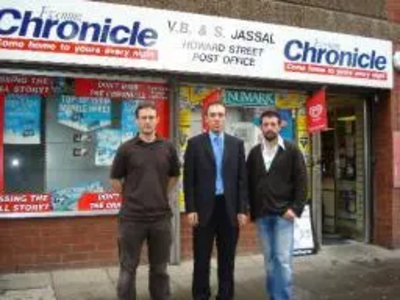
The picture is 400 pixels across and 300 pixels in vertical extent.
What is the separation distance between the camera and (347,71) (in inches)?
376

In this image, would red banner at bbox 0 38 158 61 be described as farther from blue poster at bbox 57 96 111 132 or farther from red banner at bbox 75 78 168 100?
blue poster at bbox 57 96 111 132

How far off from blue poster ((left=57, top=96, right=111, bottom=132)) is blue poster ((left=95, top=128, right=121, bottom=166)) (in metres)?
0.11

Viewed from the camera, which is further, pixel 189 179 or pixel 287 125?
pixel 287 125

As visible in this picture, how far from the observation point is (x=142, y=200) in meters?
5.71

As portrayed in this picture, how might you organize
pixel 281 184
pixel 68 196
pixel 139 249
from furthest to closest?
pixel 68 196, pixel 281 184, pixel 139 249

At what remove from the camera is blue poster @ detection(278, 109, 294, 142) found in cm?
946

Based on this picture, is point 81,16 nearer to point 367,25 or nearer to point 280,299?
point 280,299

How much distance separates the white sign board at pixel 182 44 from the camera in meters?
7.32

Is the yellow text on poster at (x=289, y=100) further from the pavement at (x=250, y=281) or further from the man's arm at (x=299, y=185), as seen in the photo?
the man's arm at (x=299, y=185)

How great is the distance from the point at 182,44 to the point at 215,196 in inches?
107

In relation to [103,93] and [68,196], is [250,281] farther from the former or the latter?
[103,93]

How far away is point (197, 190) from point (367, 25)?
4.97 meters

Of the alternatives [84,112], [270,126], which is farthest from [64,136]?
[270,126]

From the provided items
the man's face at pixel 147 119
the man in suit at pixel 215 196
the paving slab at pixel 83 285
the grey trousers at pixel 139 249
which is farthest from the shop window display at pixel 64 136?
the man's face at pixel 147 119
